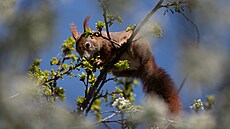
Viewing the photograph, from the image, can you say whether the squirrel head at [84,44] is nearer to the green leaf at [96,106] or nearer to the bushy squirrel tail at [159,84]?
the bushy squirrel tail at [159,84]

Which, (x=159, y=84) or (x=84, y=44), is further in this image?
Answer: (x=84, y=44)

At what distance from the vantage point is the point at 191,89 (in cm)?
82

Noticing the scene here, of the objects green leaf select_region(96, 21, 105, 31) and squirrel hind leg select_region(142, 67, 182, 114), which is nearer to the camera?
green leaf select_region(96, 21, 105, 31)

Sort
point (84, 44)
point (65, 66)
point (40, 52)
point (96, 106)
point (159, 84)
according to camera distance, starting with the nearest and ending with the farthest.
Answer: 1. point (40, 52)
2. point (65, 66)
3. point (96, 106)
4. point (159, 84)
5. point (84, 44)

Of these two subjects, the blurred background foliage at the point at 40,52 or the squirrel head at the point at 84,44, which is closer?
the blurred background foliage at the point at 40,52

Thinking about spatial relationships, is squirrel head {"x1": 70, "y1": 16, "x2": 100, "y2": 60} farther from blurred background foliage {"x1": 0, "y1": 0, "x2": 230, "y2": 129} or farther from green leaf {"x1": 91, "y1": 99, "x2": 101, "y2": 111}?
blurred background foliage {"x1": 0, "y1": 0, "x2": 230, "y2": 129}

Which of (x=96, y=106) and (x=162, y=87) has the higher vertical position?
(x=162, y=87)

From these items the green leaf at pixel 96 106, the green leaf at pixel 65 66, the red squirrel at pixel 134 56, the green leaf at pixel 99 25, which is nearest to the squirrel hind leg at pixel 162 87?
the red squirrel at pixel 134 56

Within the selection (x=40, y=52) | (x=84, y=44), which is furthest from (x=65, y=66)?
(x=40, y=52)

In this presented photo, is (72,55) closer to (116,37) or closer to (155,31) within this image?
(116,37)

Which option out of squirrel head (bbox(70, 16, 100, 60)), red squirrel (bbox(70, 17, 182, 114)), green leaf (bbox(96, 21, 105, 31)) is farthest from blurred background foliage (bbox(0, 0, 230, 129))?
squirrel head (bbox(70, 16, 100, 60))

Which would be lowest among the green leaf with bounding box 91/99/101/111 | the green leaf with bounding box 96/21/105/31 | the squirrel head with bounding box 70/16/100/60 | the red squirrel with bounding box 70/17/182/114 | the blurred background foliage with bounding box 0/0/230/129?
the blurred background foliage with bounding box 0/0/230/129

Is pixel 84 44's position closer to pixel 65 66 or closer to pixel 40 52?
pixel 65 66

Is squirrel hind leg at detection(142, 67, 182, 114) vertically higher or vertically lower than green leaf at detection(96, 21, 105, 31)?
higher
